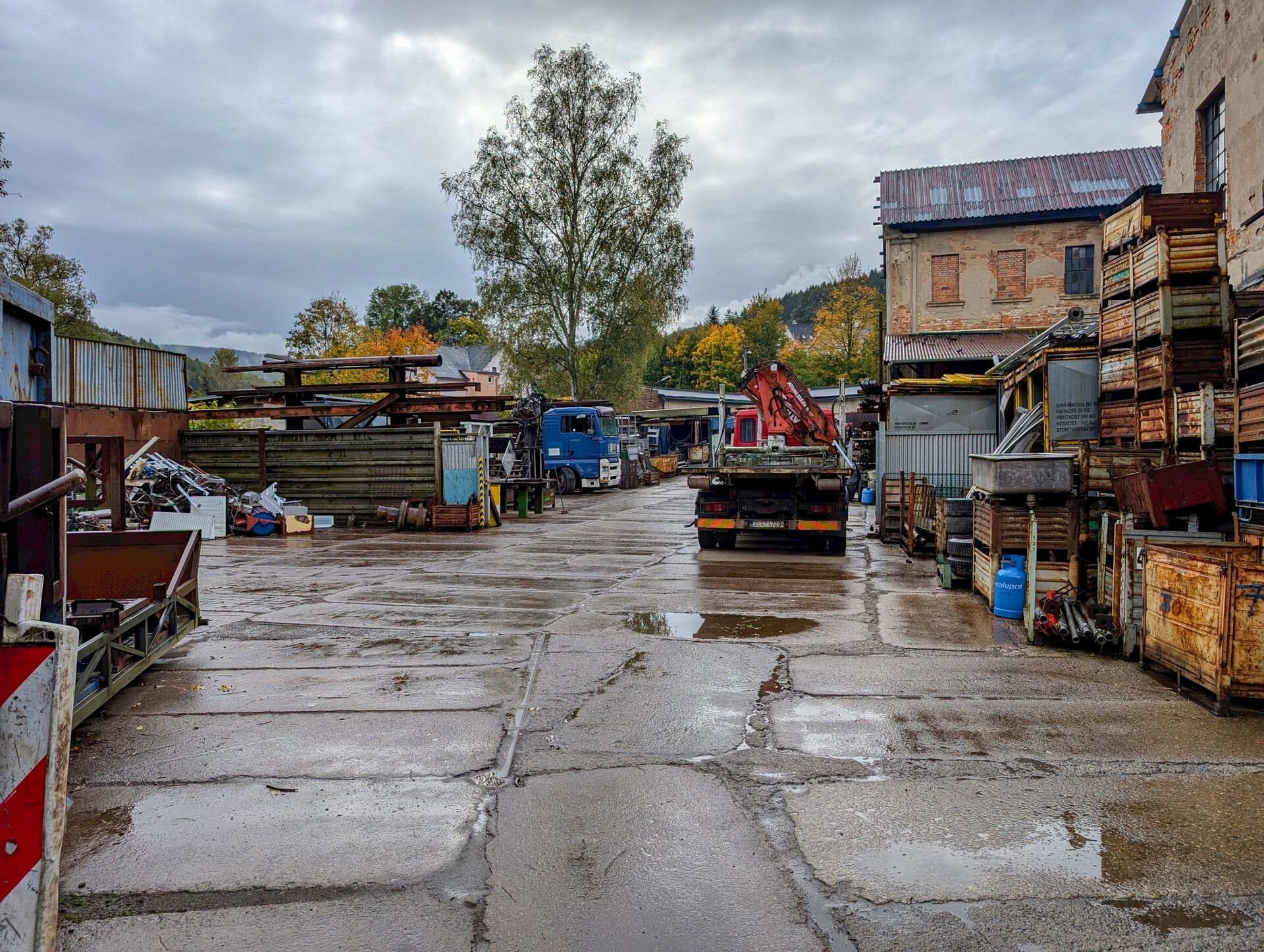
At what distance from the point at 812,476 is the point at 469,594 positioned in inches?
224

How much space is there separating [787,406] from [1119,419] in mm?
6183

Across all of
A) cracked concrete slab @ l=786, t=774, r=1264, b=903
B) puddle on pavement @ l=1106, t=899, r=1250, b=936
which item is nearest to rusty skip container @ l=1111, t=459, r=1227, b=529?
cracked concrete slab @ l=786, t=774, r=1264, b=903

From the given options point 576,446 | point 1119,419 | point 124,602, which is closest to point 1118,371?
point 1119,419

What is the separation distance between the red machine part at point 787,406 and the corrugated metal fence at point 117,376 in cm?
1473

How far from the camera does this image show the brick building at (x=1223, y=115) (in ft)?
39.2

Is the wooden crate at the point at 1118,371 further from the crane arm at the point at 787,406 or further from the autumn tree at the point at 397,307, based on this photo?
the autumn tree at the point at 397,307

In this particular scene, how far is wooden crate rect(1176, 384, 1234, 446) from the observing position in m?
7.71

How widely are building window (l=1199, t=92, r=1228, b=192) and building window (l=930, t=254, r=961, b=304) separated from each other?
40.2 feet

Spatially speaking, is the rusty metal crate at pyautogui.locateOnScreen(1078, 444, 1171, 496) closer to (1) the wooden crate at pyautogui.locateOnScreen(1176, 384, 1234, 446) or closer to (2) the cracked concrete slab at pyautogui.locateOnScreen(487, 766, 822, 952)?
(1) the wooden crate at pyautogui.locateOnScreen(1176, 384, 1234, 446)

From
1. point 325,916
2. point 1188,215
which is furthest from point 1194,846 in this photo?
point 1188,215

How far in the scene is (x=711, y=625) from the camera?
8289 mm

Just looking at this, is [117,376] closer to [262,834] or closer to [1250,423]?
[262,834]

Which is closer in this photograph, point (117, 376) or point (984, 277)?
point (117, 376)

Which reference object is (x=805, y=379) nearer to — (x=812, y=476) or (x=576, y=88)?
(x=576, y=88)
